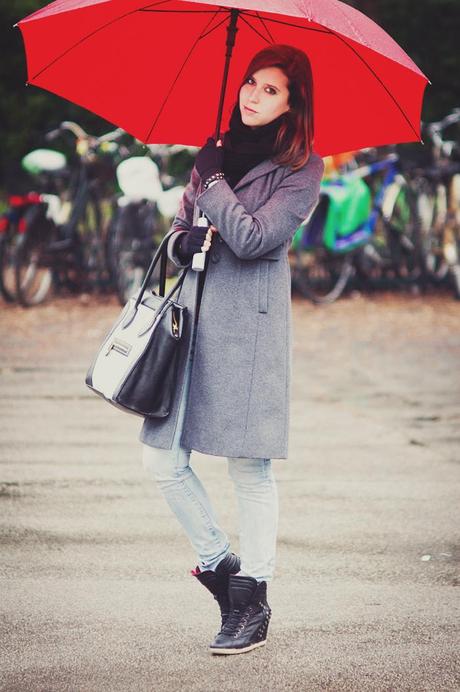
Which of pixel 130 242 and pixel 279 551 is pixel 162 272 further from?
pixel 130 242

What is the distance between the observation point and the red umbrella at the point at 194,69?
166 inches

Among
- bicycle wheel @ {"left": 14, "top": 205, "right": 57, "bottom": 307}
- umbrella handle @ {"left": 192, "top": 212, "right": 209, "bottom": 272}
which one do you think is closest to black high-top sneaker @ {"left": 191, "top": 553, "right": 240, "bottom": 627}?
umbrella handle @ {"left": 192, "top": 212, "right": 209, "bottom": 272}

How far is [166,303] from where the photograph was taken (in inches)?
149

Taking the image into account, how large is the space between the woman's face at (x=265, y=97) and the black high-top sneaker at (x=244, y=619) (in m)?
1.44

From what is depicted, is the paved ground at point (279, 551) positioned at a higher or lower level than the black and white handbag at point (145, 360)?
lower

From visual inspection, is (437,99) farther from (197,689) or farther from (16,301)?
(197,689)

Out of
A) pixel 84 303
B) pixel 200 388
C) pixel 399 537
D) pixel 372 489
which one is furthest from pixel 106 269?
pixel 200 388

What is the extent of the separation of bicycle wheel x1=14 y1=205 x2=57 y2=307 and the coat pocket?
6.71 meters

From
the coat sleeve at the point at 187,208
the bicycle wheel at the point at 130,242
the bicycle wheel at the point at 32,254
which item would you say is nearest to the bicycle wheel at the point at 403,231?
the bicycle wheel at the point at 130,242

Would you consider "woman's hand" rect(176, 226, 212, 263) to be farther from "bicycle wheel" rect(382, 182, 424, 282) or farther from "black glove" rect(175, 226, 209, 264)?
"bicycle wheel" rect(382, 182, 424, 282)

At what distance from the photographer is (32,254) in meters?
10.7

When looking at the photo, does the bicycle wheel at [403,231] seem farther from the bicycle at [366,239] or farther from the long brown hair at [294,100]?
the long brown hair at [294,100]

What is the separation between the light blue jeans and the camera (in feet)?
12.8

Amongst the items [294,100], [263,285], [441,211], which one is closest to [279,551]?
[263,285]
